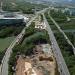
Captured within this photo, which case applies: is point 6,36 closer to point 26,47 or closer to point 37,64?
point 26,47

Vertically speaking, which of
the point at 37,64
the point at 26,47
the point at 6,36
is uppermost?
the point at 26,47

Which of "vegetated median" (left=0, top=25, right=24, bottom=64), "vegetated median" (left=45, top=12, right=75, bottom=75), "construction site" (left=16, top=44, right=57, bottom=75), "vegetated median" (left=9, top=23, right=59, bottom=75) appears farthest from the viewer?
"vegetated median" (left=0, top=25, right=24, bottom=64)

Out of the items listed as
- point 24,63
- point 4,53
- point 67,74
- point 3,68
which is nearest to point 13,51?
point 4,53

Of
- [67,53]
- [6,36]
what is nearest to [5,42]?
[6,36]

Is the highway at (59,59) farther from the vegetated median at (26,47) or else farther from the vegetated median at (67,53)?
the vegetated median at (26,47)

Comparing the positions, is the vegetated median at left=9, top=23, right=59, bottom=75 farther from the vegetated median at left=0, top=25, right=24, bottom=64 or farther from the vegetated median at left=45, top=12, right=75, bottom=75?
the vegetated median at left=45, top=12, right=75, bottom=75

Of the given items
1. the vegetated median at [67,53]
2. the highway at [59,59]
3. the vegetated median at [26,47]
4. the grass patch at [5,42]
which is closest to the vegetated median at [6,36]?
the grass patch at [5,42]

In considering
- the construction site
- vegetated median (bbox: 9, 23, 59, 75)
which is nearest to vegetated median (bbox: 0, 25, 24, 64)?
vegetated median (bbox: 9, 23, 59, 75)

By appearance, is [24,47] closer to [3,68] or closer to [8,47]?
[8,47]
